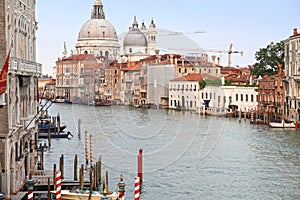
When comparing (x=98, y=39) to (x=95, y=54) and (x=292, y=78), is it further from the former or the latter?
(x=292, y=78)

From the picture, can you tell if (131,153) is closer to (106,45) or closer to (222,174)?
(222,174)

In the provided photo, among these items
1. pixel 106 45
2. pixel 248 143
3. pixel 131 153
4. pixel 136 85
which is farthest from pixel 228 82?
pixel 106 45

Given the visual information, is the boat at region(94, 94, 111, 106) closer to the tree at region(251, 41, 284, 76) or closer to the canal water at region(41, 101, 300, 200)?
the tree at region(251, 41, 284, 76)

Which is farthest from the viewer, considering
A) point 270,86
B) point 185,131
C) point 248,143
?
point 270,86

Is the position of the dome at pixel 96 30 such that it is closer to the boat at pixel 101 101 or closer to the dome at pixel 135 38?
the dome at pixel 135 38

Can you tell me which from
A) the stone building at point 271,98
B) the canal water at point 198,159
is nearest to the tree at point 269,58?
the stone building at point 271,98

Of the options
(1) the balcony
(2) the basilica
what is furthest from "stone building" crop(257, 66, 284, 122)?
(2) the basilica

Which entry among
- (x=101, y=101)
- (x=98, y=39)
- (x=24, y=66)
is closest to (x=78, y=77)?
(x=101, y=101)

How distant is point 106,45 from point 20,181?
4403cm

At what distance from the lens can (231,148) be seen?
1363 cm

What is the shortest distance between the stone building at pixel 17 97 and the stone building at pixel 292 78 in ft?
39.0

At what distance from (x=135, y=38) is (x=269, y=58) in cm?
2221

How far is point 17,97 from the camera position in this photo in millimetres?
7422

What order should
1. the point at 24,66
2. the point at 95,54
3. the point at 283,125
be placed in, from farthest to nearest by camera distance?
the point at 95,54 → the point at 283,125 → the point at 24,66
